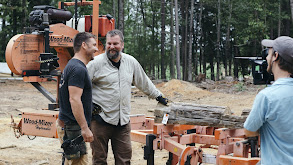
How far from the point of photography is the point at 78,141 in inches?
164

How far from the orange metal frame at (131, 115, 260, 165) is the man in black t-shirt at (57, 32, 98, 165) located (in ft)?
3.96

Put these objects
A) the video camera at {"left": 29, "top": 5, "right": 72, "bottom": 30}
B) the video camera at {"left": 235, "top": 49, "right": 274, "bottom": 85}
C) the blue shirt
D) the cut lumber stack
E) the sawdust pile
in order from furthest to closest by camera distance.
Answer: the sawdust pile
the video camera at {"left": 29, "top": 5, "right": 72, "bottom": 30}
the cut lumber stack
the video camera at {"left": 235, "top": 49, "right": 274, "bottom": 85}
the blue shirt

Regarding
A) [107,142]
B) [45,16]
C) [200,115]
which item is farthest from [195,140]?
[45,16]

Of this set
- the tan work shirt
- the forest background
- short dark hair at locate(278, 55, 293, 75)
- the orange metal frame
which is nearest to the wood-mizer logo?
the orange metal frame

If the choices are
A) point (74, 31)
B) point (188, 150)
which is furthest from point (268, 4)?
point (188, 150)

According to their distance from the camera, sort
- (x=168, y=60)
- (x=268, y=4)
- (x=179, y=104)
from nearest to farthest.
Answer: (x=179, y=104), (x=268, y=4), (x=168, y=60)

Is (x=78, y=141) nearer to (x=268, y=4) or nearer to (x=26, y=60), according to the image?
(x=26, y=60)

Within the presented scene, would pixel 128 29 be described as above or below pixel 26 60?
above

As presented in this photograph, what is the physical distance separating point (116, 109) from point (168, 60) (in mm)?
43777

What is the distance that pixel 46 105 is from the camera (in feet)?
49.0

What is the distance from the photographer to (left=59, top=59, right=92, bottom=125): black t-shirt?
13.0ft

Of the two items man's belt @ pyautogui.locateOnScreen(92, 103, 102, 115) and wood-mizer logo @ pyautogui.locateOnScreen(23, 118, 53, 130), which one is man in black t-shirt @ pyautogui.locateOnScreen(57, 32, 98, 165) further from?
wood-mizer logo @ pyautogui.locateOnScreen(23, 118, 53, 130)

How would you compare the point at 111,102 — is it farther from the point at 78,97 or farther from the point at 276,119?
the point at 276,119

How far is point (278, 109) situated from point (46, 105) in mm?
13421
